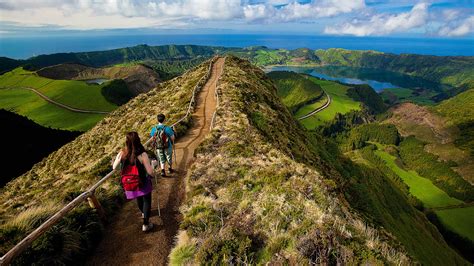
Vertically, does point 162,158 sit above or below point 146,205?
below

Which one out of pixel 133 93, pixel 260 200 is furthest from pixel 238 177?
pixel 133 93

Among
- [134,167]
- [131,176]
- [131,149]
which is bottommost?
[131,176]

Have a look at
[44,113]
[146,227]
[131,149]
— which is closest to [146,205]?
[146,227]

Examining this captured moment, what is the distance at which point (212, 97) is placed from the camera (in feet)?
133

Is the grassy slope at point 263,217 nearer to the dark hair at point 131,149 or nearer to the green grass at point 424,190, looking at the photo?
the dark hair at point 131,149

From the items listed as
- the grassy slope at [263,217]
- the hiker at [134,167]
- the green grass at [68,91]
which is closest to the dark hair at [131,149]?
the hiker at [134,167]

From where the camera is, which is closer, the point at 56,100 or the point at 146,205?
the point at 146,205

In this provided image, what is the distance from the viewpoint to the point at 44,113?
388 feet

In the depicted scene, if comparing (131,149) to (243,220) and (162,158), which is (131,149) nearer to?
(243,220)

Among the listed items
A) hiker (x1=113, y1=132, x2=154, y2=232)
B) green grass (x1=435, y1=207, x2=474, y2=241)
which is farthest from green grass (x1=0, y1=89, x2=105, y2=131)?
green grass (x1=435, y1=207, x2=474, y2=241)

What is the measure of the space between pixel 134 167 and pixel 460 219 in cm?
15831

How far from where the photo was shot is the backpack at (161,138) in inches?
607

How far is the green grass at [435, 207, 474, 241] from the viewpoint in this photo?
111144mm

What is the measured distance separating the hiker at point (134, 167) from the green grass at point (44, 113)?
105055mm
